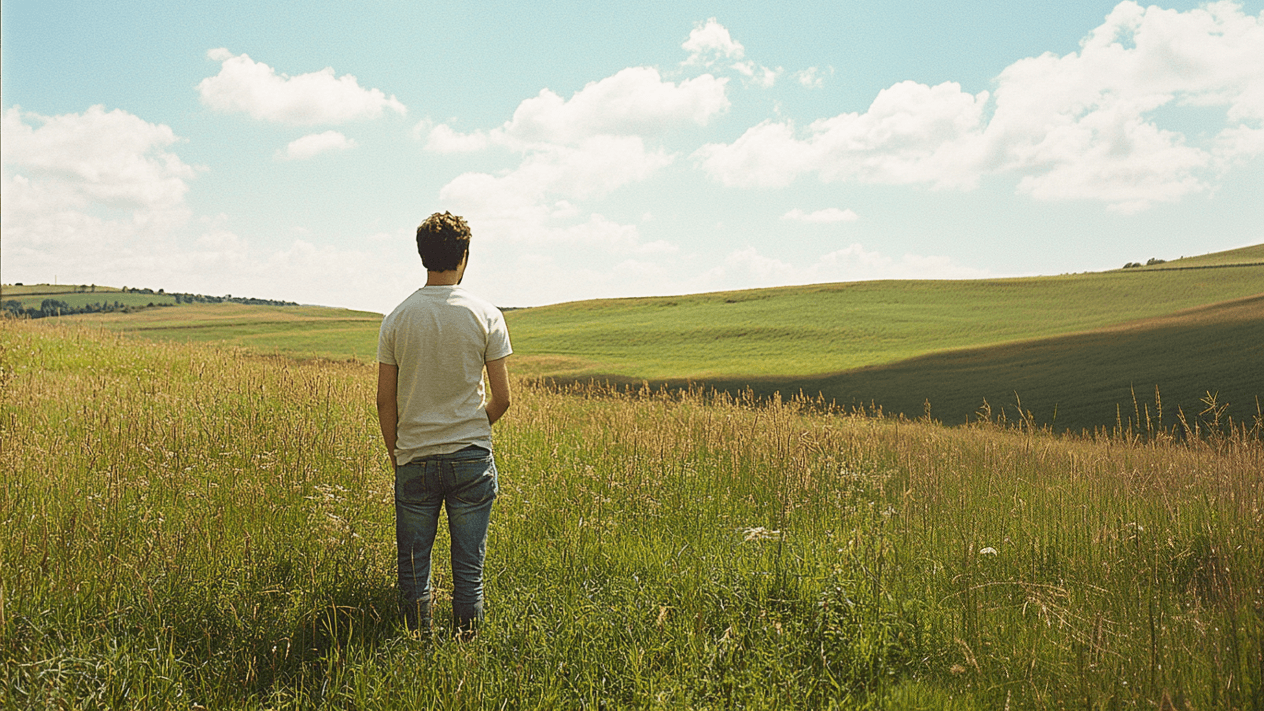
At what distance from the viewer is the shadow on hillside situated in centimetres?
2142

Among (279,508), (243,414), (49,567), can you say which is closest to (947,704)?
(279,508)

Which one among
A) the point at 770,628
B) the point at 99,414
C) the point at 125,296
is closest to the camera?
the point at 770,628

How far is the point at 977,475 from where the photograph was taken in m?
7.49

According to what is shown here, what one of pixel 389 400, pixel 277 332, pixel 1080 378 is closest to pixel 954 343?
pixel 1080 378

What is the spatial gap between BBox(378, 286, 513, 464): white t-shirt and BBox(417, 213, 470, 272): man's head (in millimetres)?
153

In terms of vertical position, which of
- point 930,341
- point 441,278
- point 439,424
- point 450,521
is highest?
point 441,278

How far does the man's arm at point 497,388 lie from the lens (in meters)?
3.85

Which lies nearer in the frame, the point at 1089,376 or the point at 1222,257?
the point at 1089,376

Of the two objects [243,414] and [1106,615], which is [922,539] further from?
[243,414]

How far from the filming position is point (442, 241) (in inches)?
149

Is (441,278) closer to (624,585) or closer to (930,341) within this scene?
(624,585)

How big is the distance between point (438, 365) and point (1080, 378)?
2952 cm

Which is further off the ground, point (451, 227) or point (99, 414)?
point (451, 227)

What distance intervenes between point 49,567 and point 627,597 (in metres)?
3.33
